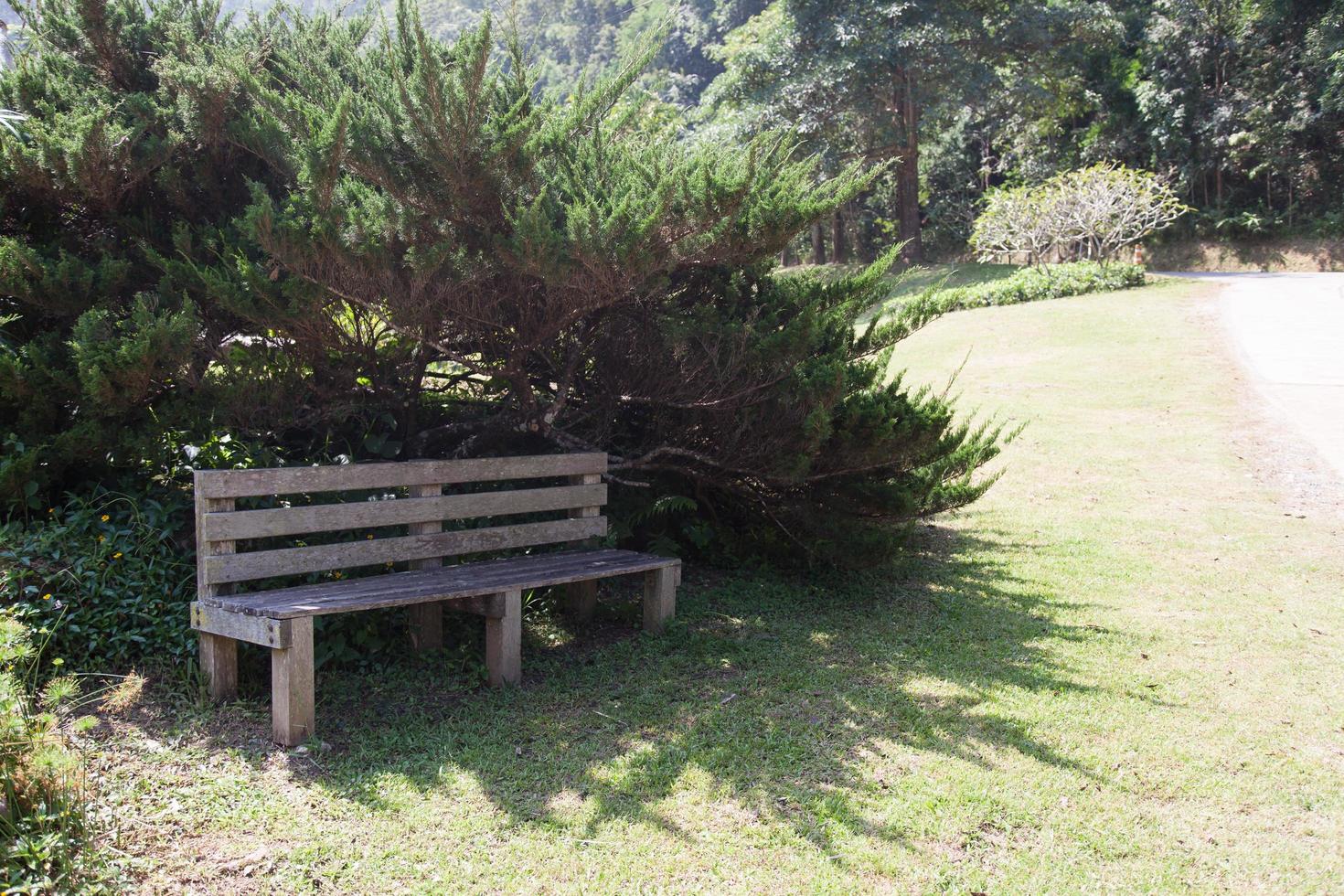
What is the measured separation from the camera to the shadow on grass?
355cm

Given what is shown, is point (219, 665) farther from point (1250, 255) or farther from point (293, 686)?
point (1250, 255)

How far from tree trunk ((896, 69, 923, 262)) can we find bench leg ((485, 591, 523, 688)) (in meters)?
20.5

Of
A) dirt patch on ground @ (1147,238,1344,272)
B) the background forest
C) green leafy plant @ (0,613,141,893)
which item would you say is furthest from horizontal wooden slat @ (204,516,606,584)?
dirt patch on ground @ (1147,238,1344,272)

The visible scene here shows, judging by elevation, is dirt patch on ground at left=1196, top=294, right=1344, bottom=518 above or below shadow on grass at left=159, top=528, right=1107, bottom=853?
above

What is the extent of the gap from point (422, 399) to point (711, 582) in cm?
202

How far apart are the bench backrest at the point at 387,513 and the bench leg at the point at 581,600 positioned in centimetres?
25

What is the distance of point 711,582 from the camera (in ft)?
20.3

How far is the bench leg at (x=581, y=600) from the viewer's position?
5434 millimetres

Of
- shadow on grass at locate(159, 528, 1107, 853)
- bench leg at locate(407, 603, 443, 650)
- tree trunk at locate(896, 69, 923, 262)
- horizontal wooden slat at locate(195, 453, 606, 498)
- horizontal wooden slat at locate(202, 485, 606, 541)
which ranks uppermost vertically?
tree trunk at locate(896, 69, 923, 262)

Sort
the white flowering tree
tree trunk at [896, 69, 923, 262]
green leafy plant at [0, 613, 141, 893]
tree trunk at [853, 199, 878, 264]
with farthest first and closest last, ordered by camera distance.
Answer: tree trunk at [853, 199, 878, 264] < tree trunk at [896, 69, 923, 262] < the white flowering tree < green leafy plant at [0, 613, 141, 893]

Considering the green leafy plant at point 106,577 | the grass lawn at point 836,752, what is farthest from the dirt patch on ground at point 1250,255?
the green leafy plant at point 106,577

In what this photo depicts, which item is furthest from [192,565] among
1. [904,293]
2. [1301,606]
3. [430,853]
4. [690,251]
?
[904,293]

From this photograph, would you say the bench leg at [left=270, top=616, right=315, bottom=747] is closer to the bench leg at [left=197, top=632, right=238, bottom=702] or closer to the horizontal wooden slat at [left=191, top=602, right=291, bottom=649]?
the horizontal wooden slat at [left=191, top=602, right=291, bottom=649]

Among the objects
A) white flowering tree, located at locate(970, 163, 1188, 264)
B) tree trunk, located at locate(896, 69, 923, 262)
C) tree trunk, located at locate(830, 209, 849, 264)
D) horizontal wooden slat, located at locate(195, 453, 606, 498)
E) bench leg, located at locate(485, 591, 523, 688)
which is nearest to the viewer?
horizontal wooden slat, located at locate(195, 453, 606, 498)
